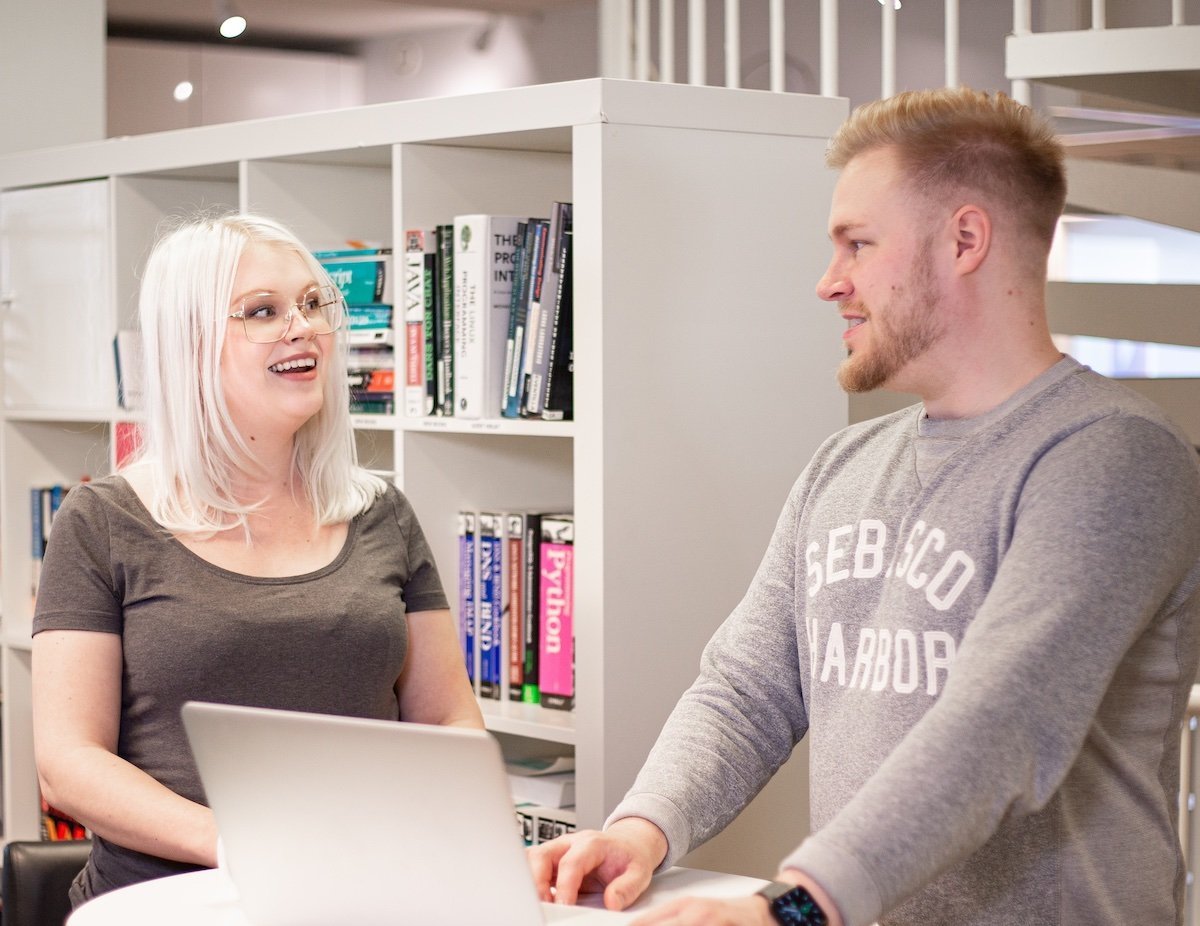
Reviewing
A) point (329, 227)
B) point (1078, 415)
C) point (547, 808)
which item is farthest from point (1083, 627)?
point (329, 227)

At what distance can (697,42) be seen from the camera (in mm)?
3393

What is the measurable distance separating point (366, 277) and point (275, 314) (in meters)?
0.52

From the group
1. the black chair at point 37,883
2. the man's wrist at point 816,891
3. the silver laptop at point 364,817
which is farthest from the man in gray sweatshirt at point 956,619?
the black chair at point 37,883

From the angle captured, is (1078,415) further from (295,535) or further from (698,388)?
(295,535)

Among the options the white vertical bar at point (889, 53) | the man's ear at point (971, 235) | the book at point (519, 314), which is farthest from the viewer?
the white vertical bar at point (889, 53)

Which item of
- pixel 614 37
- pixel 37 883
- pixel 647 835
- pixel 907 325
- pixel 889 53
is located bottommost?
pixel 37 883

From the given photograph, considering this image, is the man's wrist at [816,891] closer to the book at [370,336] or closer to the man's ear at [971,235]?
the man's ear at [971,235]

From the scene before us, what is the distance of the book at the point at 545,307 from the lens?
2.11 m

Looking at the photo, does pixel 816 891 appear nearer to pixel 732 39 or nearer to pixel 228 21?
pixel 732 39

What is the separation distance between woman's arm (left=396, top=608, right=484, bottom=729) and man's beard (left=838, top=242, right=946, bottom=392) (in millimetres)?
837

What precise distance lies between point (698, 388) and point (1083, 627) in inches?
39.3

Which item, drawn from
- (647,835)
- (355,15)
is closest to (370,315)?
(647,835)

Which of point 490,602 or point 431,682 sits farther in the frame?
point 490,602

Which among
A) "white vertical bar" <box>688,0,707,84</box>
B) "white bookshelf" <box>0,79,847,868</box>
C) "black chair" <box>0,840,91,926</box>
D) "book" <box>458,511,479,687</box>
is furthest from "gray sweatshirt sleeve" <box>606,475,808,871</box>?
"white vertical bar" <box>688,0,707,84</box>
